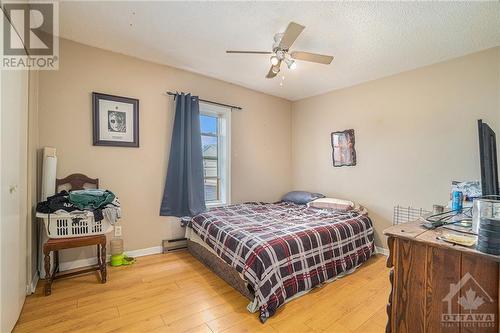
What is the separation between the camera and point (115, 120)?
2713 millimetres

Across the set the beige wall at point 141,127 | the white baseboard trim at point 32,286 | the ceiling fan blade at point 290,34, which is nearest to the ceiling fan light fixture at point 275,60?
the ceiling fan blade at point 290,34

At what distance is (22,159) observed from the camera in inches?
69.8

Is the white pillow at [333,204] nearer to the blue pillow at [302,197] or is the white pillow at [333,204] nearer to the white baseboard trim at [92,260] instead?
the blue pillow at [302,197]

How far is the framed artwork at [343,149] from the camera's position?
3594 mm

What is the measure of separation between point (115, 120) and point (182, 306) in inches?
86.7

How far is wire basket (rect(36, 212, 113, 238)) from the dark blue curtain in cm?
87

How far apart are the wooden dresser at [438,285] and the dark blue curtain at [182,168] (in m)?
2.43

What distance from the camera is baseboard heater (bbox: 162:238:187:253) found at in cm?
302

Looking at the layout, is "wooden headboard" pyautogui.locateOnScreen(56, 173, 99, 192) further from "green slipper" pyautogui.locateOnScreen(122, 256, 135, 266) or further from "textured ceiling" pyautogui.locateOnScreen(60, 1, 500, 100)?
"textured ceiling" pyautogui.locateOnScreen(60, 1, 500, 100)

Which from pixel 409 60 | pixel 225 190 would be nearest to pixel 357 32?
pixel 409 60

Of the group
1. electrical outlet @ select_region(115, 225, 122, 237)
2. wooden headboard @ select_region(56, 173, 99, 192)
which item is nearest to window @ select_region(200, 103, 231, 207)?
electrical outlet @ select_region(115, 225, 122, 237)

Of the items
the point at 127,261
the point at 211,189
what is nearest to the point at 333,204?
the point at 211,189

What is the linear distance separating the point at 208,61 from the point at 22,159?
217cm

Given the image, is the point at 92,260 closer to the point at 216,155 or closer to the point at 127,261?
the point at 127,261
